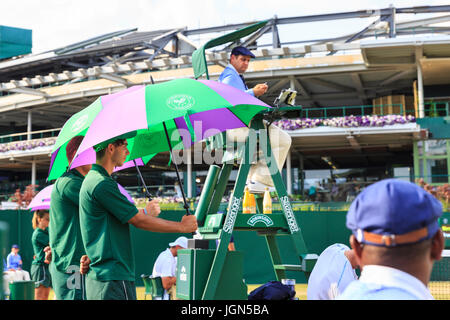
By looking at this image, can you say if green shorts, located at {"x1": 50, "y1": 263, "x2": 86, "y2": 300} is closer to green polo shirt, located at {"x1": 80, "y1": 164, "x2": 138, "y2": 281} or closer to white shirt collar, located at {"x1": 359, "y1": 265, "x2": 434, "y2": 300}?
green polo shirt, located at {"x1": 80, "y1": 164, "x2": 138, "y2": 281}

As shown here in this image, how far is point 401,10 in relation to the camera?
27922 mm

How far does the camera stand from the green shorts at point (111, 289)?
11.8ft

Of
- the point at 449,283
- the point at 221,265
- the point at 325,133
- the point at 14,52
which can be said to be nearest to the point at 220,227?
the point at 221,265

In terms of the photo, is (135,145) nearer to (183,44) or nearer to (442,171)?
(442,171)

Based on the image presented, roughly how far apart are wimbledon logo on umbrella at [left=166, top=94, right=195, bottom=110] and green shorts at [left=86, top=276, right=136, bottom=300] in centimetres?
148

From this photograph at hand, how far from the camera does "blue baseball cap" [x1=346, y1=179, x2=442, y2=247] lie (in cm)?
150

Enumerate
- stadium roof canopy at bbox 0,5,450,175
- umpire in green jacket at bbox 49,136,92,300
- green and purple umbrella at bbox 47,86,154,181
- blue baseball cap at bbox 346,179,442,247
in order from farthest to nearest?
1. stadium roof canopy at bbox 0,5,450,175
2. green and purple umbrella at bbox 47,86,154,181
3. umpire in green jacket at bbox 49,136,92,300
4. blue baseball cap at bbox 346,179,442,247

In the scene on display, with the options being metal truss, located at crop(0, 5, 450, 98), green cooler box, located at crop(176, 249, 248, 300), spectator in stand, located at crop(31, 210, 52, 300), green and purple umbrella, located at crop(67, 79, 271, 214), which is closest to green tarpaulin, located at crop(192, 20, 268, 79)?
green and purple umbrella, located at crop(67, 79, 271, 214)

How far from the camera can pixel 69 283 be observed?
168 inches

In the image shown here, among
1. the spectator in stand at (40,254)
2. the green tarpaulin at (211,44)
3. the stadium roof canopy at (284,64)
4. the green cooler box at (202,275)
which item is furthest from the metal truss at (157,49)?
the green cooler box at (202,275)

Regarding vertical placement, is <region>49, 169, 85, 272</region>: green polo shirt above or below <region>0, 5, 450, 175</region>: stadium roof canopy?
below

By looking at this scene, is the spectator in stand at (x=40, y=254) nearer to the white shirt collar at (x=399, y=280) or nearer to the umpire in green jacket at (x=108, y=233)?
the umpire in green jacket at (x=108, y=233)

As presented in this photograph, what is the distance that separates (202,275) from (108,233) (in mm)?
1939
